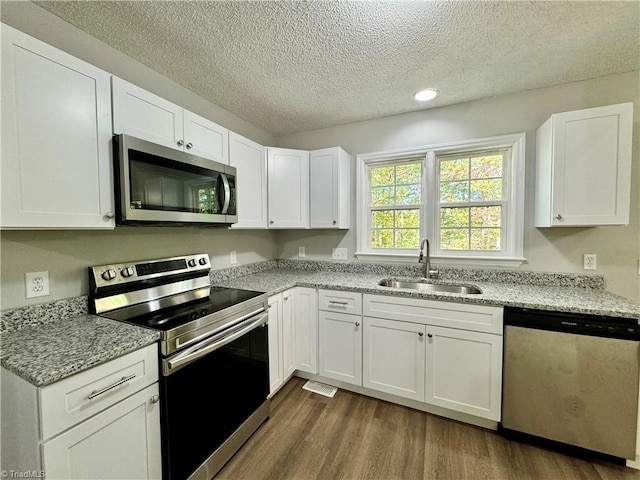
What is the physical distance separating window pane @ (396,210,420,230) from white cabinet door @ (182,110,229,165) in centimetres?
170

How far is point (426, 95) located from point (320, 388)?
267 cm

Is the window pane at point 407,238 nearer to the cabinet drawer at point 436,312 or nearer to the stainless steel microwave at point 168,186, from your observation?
the cabinet drawer at point 436,312

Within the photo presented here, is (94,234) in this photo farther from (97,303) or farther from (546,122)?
(546,122)

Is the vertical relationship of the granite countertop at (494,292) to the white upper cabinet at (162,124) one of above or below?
below

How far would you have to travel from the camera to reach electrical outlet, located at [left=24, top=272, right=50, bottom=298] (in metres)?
1.23

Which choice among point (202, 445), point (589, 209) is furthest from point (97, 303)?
point (589, 209)

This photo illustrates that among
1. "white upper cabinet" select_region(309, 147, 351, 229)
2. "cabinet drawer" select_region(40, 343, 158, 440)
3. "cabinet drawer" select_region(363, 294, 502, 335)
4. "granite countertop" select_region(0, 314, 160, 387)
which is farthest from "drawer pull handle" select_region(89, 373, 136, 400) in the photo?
"white upper cabinet" select_region(309, 147, 351, 229)

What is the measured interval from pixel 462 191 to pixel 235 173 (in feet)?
6.62

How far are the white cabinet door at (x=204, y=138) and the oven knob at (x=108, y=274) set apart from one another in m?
0.86

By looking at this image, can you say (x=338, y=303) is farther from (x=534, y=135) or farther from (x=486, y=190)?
(x=534, y=135)

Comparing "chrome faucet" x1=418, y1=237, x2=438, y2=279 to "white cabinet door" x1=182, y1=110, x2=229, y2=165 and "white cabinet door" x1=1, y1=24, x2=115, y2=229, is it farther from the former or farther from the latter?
"white cabinet door" x1=1, y1=24, x2=115, y2=229

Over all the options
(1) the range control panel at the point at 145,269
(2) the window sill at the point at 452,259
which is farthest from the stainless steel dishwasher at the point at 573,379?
(1) the range control panel at the point at 145,269

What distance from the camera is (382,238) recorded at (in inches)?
106

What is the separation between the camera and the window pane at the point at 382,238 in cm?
266
